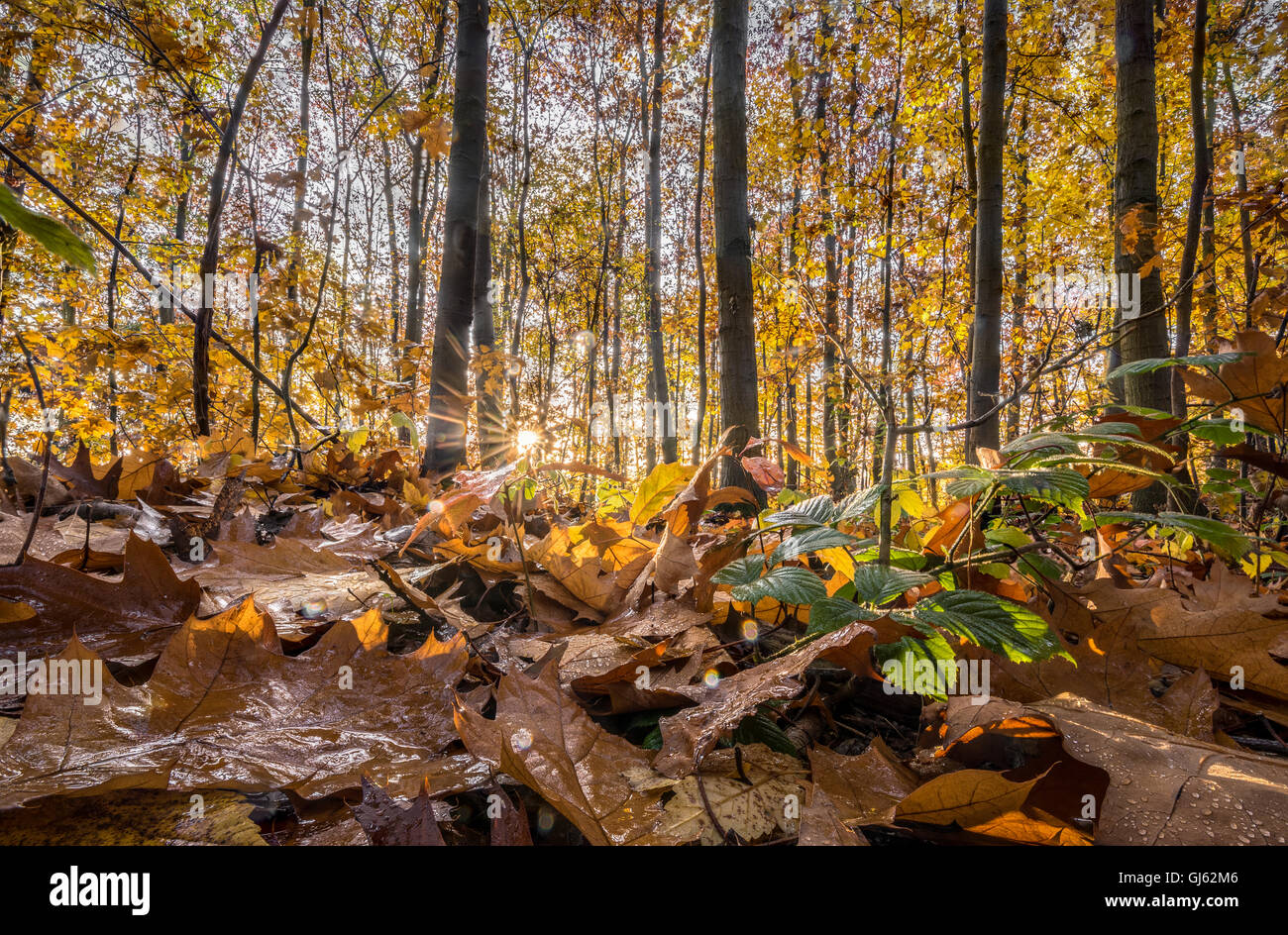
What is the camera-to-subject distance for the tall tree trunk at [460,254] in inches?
112

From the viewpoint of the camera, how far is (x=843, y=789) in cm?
49

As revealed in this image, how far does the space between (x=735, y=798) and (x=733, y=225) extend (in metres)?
2.83

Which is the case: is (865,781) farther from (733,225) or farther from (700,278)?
(700,278)

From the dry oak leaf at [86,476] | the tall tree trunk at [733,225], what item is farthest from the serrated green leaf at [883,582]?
the tall tree trunk at [733,225]

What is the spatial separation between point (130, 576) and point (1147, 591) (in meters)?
1.33

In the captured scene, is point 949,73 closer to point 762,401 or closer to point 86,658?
point 86,658

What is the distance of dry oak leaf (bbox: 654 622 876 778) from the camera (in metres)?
0.48

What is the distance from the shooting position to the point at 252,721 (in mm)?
510

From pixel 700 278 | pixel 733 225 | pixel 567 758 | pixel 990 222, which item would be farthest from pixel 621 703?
pixel 700 278

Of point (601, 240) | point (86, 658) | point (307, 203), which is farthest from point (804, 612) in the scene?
point (601, 240)

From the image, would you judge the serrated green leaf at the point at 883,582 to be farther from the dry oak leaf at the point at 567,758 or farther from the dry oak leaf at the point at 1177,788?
the dry oak leaf at the point at 567,758

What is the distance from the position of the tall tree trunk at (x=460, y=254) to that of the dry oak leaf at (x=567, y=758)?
2.43m

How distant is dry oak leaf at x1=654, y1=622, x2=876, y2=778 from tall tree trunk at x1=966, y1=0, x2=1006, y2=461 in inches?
137

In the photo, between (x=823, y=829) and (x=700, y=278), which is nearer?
(x=823, y=829)
